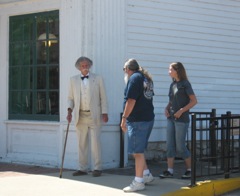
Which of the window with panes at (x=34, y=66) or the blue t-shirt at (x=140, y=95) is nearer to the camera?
the blue t-shirt at (x=140, y=95)

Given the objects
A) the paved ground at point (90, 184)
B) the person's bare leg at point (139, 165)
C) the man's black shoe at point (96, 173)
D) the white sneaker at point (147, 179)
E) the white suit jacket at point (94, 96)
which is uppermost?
the white suit jacket at point (94, 96)

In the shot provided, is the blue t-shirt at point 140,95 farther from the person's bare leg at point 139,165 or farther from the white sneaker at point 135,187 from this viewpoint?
the white sneaker at point 135,187

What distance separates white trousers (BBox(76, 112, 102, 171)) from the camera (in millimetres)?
8930

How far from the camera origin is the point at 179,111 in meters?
8.28

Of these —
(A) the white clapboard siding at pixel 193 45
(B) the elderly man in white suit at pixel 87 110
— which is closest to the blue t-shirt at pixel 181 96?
(B) the elderly man in white suit at pixel 87 110

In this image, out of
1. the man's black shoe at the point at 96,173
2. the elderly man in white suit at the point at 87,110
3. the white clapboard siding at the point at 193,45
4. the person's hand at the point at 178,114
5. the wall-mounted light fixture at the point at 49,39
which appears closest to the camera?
the person's hand at the point at 178,114

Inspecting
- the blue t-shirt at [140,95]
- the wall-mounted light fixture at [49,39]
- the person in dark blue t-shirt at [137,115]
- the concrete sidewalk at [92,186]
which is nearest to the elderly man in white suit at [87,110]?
the concrete sidewalk at [92,186]

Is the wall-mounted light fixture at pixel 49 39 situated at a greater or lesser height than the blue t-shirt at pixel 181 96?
greater

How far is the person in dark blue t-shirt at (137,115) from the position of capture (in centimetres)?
722

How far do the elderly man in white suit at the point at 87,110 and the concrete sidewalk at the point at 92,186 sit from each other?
17.9 inches

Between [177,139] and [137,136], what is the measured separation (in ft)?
4.24

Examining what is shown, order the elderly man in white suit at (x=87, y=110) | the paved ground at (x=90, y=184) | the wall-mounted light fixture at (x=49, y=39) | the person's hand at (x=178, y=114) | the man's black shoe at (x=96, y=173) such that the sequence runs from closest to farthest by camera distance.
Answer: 1. the paved ground at (x=90, y=184)
2. the person's hand at (x=178, y=114)
3. the man's black shoe at (x=96, y=173)
4. the elderly man in white suit at (x=87, y=110)
5. the wall-mounted light fixture at (x=49, y=39)

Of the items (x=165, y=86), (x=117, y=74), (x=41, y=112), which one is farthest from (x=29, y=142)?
(x=165, y=86)

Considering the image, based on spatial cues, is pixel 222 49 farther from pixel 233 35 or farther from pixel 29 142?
pixel 29 142
